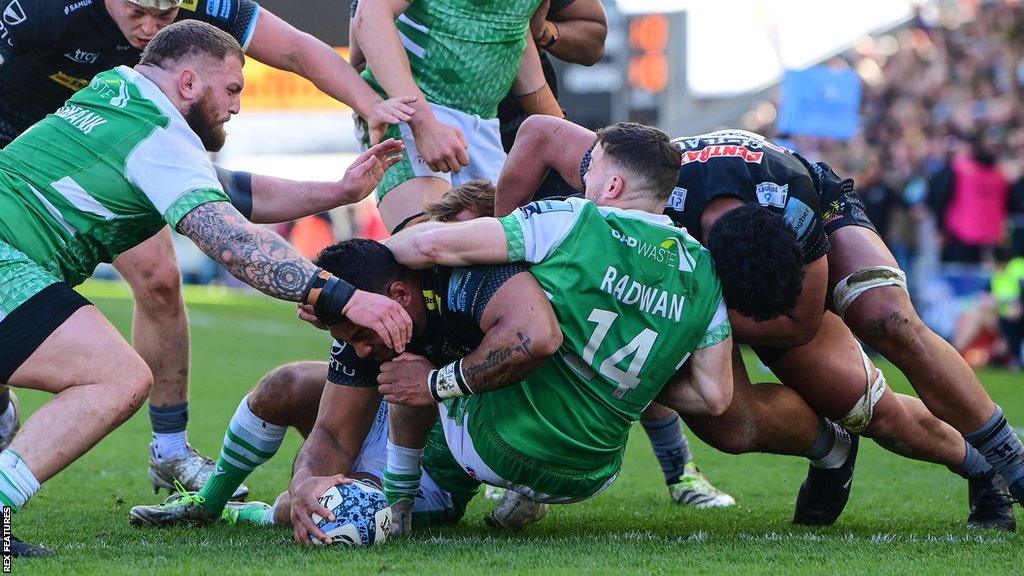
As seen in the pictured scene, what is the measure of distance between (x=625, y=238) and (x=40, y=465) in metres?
2.04

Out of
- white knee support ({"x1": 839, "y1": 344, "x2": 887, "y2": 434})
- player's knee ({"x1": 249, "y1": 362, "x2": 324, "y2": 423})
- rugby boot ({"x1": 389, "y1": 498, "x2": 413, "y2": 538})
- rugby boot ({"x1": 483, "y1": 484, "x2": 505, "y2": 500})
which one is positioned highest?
white knee support ({"x1": 839, "y1": 344, "x2": 887, "y2": 434})

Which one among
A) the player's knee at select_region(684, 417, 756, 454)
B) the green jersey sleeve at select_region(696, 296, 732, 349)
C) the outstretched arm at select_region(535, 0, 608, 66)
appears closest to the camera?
the green jersey sleeve at select_region(696, 296, 732, 349)

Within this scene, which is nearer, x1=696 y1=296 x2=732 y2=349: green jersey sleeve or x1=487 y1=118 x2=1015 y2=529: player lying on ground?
x1=696 y1=296 x2=732 y2=349: green jersey sleeve

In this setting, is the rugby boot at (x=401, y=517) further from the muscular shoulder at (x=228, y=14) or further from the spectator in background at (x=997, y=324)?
→ the spectator in background at (x=997, y=324)

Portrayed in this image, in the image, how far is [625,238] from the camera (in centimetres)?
441

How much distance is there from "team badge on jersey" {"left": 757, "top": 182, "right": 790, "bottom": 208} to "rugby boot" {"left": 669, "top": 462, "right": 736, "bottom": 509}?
167 centimetres

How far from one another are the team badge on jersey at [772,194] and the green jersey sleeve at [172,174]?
1.97m

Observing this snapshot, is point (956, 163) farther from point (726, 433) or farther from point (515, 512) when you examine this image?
point (515, 512)

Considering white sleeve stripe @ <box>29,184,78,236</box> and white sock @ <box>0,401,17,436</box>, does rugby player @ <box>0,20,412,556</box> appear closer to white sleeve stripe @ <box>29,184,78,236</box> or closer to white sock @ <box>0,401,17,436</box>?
white sleeve stripe @ <box>29,184,78,236</box>

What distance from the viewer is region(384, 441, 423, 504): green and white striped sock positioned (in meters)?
4.90

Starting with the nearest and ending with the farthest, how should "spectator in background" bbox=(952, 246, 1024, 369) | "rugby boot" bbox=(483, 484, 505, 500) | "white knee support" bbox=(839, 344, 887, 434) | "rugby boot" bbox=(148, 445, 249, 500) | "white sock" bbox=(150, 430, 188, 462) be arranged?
"white knee support" bbox=(839, 344, 887, 434) → "rugby boot" bbox=(148, 445, 249, 500) → "white sock" bbox=(150, 430, 188, 462) → "rugby boot" bbox=(483, 484, 505, 500) → "spectator in background" bbox=(952, 246, 1024, 369)

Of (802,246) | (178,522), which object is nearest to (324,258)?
(178,522)

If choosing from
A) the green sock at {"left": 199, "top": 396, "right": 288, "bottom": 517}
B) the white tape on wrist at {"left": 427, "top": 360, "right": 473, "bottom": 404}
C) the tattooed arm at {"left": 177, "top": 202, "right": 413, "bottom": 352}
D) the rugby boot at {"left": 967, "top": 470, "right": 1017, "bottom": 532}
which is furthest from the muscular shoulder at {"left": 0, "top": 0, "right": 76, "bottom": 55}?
the rugby boot at {"left": 967, "top": 470, "right": 1017, "bottom": 532}

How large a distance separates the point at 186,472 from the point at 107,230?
1.59 meters
